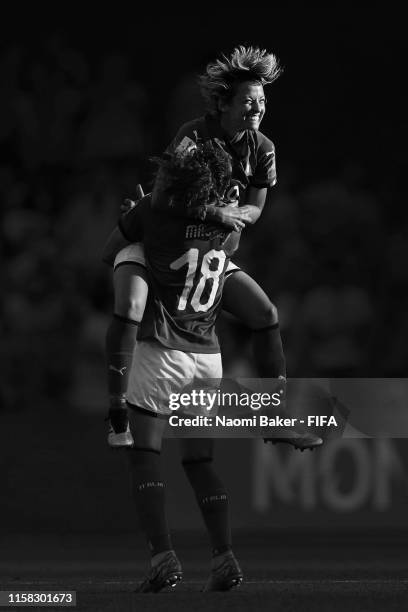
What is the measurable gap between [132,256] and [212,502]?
2.77 ft

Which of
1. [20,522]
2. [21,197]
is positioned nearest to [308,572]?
[20,522]

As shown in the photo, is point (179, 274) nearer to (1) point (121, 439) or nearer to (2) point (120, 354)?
(2) point (120, 354)

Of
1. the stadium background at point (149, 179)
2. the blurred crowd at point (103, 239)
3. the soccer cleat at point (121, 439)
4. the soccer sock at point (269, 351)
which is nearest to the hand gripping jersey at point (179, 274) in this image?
the soccer sock at point (269, 351)

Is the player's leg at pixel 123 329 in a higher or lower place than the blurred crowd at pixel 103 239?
lower

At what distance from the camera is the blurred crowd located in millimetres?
8492

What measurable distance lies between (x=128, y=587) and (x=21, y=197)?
17.1 feet

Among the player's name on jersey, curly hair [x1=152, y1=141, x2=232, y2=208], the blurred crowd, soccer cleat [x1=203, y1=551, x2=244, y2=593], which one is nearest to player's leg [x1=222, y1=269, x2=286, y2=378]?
the player's name on jersey

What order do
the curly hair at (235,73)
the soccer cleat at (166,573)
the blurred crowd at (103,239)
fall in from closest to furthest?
the soccer cleat at (166,573), the curly hair at (235,73), the blurred crowd at (103,239)

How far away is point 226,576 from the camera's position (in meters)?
4.45

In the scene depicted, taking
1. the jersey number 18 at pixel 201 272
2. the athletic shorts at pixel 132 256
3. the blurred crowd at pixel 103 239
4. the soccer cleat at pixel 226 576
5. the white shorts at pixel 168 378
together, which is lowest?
the soccer cleat at pixel 226 576

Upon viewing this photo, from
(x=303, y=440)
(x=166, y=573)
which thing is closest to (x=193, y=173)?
(x=303, y=440)

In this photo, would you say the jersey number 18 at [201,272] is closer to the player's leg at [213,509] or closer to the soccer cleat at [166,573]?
the player's leg at [213,509]

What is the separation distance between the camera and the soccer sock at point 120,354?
450cm

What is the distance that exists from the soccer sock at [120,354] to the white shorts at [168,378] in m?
0.05
